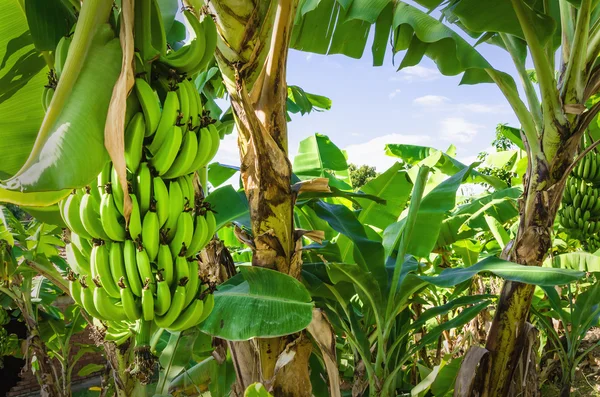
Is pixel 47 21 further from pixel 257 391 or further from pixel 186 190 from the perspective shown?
pixel 257 391

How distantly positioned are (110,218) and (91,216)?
0.15ft

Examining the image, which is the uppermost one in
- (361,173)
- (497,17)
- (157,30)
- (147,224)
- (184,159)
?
(497,17)

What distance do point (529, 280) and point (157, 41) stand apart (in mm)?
1218

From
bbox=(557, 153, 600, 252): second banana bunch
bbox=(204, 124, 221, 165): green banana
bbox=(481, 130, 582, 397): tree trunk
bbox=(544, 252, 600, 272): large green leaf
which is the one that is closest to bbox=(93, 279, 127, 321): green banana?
bbox=(204, 124, 221, 165): green banana

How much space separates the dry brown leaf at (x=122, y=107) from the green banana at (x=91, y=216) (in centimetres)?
13

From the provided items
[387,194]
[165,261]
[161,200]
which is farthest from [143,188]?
[387,194]

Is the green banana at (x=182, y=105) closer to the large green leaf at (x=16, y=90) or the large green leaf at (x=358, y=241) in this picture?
the large green leaf at (x=16, y=90)

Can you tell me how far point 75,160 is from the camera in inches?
23.8

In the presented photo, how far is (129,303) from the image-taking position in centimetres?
81

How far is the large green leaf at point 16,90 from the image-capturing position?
0.99 m

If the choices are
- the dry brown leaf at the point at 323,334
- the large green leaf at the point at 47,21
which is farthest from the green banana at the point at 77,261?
the dry brown leaf at the point at 323,334

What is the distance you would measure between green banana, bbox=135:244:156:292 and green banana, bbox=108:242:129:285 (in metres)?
0.03

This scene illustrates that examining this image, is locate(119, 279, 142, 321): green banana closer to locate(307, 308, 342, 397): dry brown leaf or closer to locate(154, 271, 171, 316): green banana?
locate(154, 271, 171, 316): green banana

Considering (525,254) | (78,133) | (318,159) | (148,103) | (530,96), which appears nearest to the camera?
(78,133)
